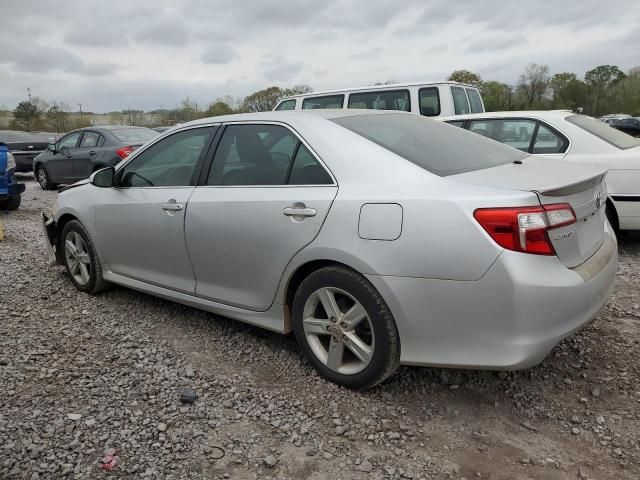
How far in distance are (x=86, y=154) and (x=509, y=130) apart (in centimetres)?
853

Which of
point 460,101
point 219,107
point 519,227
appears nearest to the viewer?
point 519,227

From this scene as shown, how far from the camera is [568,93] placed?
53.2m

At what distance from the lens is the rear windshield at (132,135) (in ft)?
36.0

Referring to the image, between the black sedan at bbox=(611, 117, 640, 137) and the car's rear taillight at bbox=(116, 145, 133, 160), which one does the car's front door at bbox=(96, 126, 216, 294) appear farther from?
the black sedan at bbox=(611, 117, 640, 137)

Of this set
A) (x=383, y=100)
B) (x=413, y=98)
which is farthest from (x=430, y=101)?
(x=383, y=100)

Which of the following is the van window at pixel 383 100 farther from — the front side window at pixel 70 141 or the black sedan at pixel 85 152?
the front side window at pixel 70 141

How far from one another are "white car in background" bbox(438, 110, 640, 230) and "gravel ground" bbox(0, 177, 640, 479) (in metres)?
1.73

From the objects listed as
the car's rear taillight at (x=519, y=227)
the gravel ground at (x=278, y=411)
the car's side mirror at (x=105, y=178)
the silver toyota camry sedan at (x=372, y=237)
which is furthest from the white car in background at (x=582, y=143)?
the car's side mirror at (x=105, y=178)

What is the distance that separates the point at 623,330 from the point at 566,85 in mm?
58818

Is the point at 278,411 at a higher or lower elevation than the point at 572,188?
lower

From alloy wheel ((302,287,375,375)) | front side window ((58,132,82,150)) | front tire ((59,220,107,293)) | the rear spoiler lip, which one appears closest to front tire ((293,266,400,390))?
alloy wheel ((302,287,375,375))

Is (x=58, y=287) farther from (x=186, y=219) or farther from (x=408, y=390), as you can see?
(x=408, y=390)

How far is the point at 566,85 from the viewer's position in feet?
181

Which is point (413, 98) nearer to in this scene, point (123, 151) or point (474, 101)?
point (474, 101)
